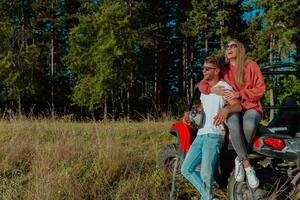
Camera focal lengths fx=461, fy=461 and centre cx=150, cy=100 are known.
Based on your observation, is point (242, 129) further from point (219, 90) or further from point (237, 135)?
point (219, 90)

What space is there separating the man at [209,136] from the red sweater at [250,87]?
0.10 m

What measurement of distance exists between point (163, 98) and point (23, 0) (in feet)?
57.2

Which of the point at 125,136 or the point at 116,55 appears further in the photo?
the point at 116,55

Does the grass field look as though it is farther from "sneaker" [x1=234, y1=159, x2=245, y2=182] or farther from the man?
"sneaker" [x1=234, y1=159, x2=245, y2=182]

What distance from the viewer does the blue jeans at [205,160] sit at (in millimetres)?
4609

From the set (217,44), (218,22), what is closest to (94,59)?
(218,22)

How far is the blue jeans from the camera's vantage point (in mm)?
4609

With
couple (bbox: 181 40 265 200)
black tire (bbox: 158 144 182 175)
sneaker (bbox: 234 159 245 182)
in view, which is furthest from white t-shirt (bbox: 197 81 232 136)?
black tire (bbox: 158 144 182 175)

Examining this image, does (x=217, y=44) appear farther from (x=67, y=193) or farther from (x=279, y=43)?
(x=67, y=193)

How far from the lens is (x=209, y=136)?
4660 mm

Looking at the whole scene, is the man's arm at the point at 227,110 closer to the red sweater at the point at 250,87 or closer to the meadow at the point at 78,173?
the red sweater at the point at 250,87

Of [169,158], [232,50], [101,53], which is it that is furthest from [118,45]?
[232,50]

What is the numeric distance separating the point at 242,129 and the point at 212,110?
1.18 ft

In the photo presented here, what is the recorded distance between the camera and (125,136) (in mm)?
10508
